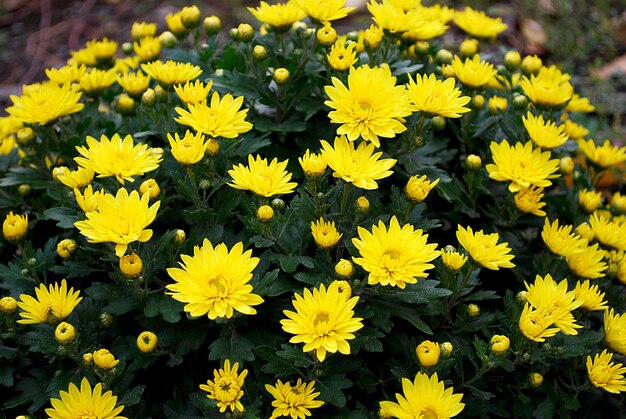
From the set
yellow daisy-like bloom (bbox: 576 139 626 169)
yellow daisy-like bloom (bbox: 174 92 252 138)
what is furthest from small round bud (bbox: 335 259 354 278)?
yellow daisy-like bloom (bbox: 576 139 626 169)

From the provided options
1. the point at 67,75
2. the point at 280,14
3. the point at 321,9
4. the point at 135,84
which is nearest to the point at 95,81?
the point at 67,75

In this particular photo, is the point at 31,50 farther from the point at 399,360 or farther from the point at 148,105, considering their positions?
the point at 399,360

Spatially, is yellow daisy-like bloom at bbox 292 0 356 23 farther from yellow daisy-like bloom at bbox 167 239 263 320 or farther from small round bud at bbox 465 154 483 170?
yellow daisy-like bloom at bbox 167 239 263 320

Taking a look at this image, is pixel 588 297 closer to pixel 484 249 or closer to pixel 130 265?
pixel 484 249

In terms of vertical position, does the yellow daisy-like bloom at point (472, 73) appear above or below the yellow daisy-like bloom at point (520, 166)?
above

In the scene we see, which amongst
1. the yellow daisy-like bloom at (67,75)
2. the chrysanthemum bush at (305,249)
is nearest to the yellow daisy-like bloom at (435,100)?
the chrysanthemum bush at (305,249)

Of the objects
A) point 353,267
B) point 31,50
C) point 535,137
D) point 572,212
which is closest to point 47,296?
point 353,267

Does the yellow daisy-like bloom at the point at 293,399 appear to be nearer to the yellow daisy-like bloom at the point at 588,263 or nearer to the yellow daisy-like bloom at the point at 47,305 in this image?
the yellow daisy-like bloom at the point at 47,305
